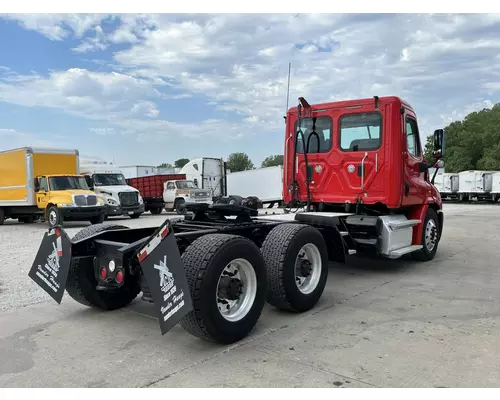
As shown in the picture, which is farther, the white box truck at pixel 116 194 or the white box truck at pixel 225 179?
the white box truck at pixel 225 179

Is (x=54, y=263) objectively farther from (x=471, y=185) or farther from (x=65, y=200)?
(x=471, y=185)

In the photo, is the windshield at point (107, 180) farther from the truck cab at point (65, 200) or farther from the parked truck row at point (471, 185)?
the parked truck row at point (471, 185)

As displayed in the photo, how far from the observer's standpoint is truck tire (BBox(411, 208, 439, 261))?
8.08 m

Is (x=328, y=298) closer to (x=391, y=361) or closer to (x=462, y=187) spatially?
(x=391, y=361)

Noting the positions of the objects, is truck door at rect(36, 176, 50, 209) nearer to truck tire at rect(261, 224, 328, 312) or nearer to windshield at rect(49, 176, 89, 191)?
windshield at rect(49, 176, 89, 191)

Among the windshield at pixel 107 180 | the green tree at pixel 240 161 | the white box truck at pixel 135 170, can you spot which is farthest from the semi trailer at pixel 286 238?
the green tree at pixel 240 161

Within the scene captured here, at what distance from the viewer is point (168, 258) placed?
374 cm

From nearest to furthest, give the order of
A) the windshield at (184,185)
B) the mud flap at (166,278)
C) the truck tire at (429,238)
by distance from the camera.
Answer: the mud flap at (166,278) → the truck tire at (429,238) → the windshield at (184,185)

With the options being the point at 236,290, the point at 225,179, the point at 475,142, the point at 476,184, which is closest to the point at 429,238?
the point at 236,290

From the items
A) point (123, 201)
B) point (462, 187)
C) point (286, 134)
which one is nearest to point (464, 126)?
point (462, 187)

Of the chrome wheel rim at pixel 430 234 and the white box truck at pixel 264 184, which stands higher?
the white box truck at pixel 264 184

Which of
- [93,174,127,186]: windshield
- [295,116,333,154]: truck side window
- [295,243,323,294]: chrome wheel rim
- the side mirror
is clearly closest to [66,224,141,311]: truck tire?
[295,243,323,294]: chrome wheel rim

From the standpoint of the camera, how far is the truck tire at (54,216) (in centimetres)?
1611

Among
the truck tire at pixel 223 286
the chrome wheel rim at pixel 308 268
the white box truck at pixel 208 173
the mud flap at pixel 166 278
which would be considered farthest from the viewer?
the white box truck at pixel 208 173
